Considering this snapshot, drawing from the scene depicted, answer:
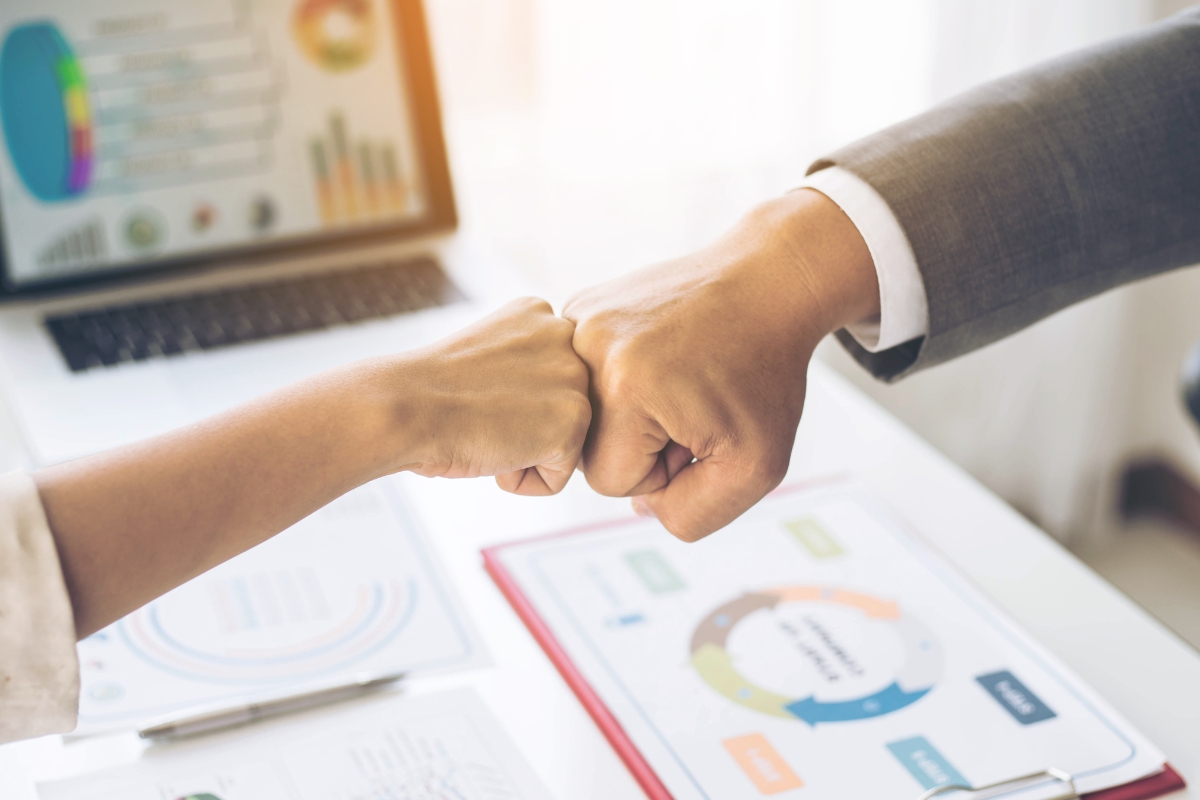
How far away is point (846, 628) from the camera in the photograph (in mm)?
838

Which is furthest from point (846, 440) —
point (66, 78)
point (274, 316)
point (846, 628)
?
point (66, 78)

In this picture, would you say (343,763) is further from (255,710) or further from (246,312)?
(246,312)

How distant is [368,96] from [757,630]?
89cm

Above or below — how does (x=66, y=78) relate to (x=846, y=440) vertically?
above

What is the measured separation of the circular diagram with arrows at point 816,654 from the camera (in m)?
0.77

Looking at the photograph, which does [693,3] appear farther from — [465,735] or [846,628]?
[465,735]

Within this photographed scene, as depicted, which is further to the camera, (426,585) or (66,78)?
(66,78)

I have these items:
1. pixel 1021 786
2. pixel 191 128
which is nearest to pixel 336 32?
pixel 191 128

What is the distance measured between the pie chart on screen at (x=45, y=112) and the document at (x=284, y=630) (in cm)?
61

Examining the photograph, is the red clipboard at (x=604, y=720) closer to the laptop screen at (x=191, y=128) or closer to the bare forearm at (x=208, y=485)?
the bare forearm at (x=208, y=485)

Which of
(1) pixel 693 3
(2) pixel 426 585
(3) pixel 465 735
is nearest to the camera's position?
(3) pixel 465 735

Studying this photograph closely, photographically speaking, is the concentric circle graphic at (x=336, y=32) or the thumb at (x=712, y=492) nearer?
the thumb at (x=712, y=492)

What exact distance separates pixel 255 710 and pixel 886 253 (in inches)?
21.3

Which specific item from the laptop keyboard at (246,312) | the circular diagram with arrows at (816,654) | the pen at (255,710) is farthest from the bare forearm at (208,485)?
the laptop keyboard at (246,312)
